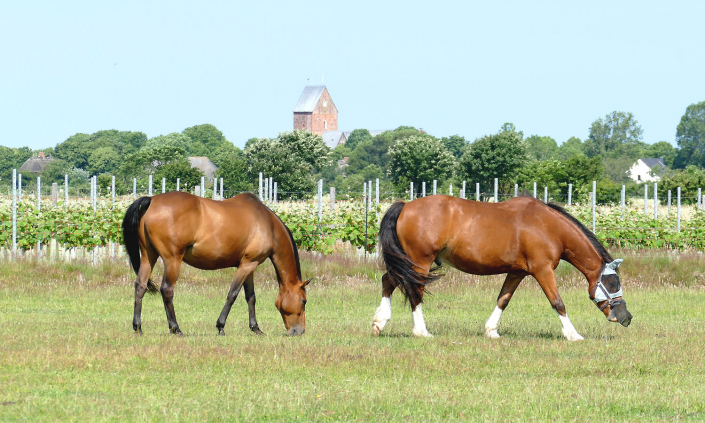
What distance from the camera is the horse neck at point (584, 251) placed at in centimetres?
1041

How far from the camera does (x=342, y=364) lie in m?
7.84

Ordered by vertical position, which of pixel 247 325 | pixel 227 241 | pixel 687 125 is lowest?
pixel 247 325

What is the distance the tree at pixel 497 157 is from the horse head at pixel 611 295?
51934mm

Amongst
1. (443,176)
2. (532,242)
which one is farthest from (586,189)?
(532,242)

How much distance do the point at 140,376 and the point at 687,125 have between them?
147 m

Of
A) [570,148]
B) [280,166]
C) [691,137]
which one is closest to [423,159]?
[280,166]

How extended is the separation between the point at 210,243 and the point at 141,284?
935 millimetres

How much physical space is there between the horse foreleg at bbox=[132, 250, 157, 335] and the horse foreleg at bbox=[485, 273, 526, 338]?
4141 mm

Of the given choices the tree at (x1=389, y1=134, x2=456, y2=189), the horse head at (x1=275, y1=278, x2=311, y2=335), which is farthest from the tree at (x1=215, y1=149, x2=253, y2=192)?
the horse head at (x1=275, y1=278, x2=311, y2=335)

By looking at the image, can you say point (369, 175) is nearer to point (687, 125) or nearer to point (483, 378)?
point (687, 125)

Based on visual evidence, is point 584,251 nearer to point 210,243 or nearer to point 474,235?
point 474,235

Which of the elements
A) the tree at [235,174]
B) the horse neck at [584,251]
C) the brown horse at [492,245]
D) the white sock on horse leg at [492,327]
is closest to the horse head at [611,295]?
the brown horse at [492,245]

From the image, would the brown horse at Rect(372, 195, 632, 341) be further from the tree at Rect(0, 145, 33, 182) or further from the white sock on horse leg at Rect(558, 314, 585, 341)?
the tree at Rect(0, 145, 33, 182)

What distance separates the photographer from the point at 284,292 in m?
10.5
